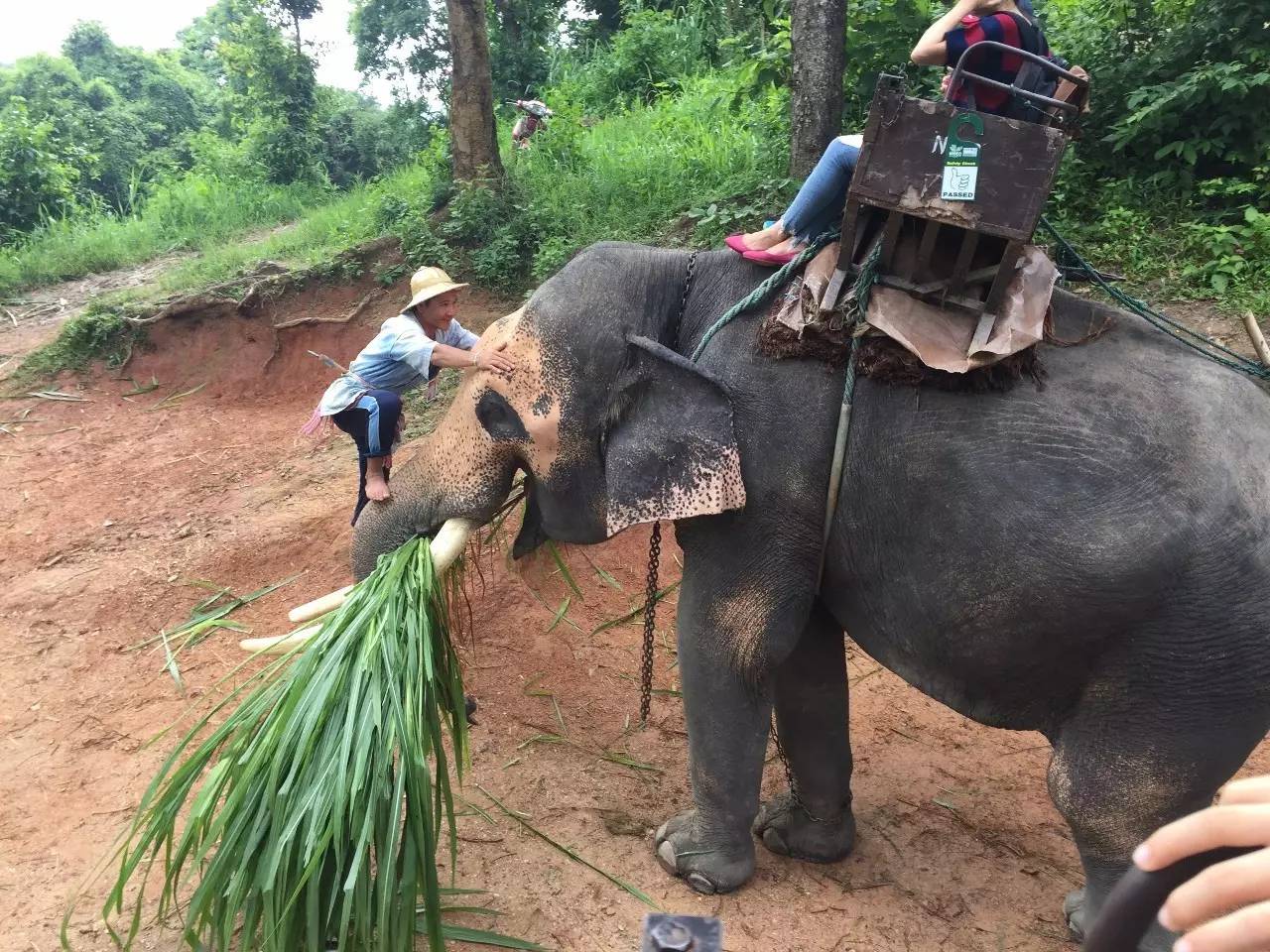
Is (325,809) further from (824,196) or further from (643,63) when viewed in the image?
(643,63)

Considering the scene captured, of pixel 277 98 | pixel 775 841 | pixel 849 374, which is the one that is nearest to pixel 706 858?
→ pixel 775 841

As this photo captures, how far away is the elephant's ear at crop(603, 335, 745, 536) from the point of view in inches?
103

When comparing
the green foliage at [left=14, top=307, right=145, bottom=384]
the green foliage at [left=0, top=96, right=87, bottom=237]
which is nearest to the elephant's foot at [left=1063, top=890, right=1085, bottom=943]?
the green foliage at [left=14, top=307, right=145, bottom=384]

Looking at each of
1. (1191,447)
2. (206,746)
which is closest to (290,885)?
(206,746)

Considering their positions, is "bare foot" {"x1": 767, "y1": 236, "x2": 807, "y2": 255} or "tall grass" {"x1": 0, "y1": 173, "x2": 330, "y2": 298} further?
"tall grass" {"x1": 0, "y1": 173, "x2": 330, "y2": 298}

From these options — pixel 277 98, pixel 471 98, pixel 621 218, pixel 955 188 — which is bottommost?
pixel 621 218

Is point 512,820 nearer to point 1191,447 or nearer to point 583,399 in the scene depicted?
point 583,399

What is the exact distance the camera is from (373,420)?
384cm

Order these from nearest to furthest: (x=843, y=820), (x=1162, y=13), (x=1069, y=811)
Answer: (x=1069, y=811) → (x=843, y=820) → (x=1162, y=13)

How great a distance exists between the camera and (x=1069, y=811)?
8.09 feet

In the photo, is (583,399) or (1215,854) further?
(583,399)

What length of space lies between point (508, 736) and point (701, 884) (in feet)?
4.06

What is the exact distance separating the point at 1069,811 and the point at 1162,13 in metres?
5.99

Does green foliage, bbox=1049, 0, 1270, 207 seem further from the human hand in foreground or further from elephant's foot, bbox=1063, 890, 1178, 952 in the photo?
the human hand in foreground
